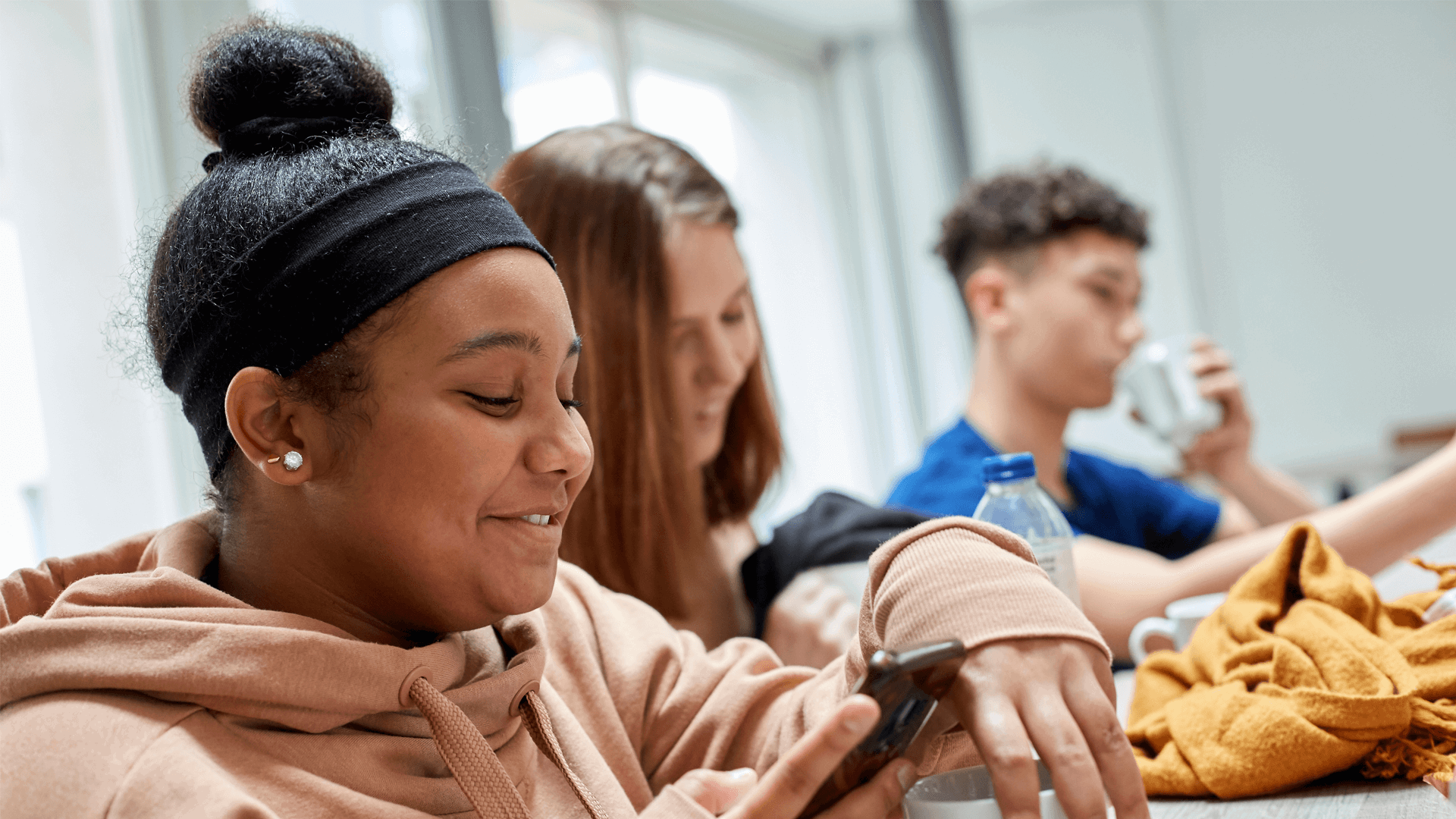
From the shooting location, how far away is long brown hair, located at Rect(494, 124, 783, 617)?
4.22 feet

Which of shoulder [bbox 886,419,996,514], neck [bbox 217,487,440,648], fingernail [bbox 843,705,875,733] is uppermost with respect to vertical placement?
neck [bbox 217,487,440,648]

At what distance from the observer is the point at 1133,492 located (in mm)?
2059

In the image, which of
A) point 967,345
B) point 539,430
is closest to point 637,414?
point 539,430

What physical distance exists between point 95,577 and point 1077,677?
568 millimetres

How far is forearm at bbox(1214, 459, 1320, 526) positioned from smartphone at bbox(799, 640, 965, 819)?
1655 millimetres

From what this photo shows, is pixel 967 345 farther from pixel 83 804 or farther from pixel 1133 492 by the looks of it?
pixel 83 804

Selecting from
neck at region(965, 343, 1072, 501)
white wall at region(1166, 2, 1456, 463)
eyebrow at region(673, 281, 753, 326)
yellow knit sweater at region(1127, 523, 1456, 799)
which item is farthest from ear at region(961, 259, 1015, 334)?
white wall at region(1166, 2, 1456, 463)

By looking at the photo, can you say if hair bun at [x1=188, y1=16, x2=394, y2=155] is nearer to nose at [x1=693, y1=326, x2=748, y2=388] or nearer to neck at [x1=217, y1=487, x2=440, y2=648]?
neck at [x1=217, y1=487, x2=440, y2=648]

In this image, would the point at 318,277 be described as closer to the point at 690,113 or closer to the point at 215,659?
the point at 215,659

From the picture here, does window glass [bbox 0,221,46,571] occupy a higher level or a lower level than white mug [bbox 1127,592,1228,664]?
higher

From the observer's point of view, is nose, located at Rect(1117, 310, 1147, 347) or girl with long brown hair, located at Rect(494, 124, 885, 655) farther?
nose, located at Rect(1117, 310, 1147, 347)

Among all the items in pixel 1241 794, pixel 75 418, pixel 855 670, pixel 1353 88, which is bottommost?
pixel 1241 794

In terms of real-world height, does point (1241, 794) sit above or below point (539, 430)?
below

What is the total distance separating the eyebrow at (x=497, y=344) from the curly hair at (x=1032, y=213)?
1.44 m
